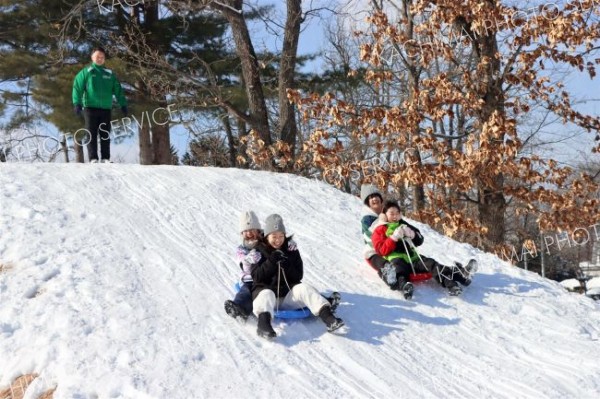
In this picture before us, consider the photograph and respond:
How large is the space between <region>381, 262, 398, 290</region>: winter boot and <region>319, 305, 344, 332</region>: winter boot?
3.78 ft

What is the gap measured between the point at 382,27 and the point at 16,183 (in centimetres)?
638

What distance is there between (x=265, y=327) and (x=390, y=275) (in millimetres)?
1692

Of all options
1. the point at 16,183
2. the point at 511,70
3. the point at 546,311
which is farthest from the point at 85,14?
the point at 546,311

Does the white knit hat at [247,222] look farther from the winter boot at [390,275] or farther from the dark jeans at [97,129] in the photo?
the dark jeans at [97,129]

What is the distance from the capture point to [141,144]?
17.2 m

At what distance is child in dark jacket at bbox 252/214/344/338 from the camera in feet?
16.2

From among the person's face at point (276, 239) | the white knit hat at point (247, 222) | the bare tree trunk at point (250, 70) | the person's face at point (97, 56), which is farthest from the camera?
the bare tree trunk at point (250, 70)

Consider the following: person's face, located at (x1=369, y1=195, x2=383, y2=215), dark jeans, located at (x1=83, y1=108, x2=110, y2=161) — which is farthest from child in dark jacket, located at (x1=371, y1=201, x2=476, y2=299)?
dark jeans, located at (x1=83, y1=108, x2=110, y2=161)

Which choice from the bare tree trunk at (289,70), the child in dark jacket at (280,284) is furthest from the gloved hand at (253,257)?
the bare tree trunk at (289,70)

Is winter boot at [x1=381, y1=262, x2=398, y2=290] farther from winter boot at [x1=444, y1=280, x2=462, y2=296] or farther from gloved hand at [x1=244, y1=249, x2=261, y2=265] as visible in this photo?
Result: gloved hand at [x1=244, y1=249, x2=261, y2=265]

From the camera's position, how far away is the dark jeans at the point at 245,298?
510 centimetres

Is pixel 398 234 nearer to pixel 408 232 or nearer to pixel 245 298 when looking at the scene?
pixel 408 232

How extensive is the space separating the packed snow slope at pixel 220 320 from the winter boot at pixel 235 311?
83 mm

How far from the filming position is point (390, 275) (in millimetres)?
5984
